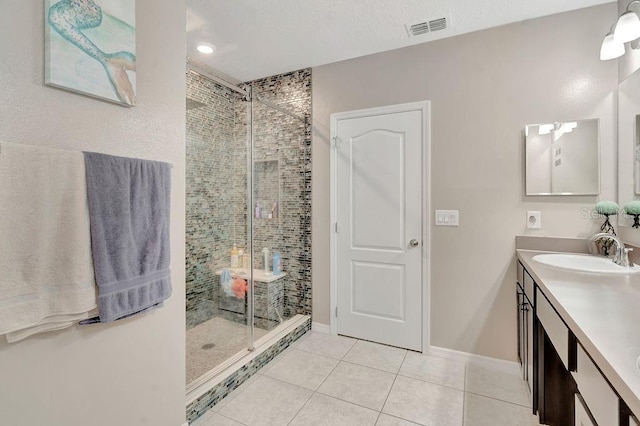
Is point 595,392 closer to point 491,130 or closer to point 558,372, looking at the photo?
point 558,372

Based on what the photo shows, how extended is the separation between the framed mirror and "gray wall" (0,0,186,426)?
230 cm

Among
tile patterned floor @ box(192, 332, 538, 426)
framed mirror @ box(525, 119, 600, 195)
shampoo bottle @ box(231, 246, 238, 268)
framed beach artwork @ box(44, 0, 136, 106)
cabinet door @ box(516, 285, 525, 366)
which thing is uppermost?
framed beach artwork @ box(44, 0, 136, 106)

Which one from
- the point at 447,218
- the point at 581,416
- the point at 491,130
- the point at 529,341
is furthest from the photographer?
the point at 447,218

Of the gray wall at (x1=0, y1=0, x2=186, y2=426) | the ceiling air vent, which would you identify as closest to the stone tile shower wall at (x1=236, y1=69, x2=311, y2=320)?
the ceiling air vent

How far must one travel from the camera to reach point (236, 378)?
2.03m

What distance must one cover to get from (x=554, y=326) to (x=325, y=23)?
2259 mm

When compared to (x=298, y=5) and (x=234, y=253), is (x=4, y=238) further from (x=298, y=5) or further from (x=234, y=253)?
(x=298, y=5)

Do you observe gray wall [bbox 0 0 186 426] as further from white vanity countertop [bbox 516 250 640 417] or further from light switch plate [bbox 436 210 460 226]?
light switch plate [bbox 436 210 460 226]

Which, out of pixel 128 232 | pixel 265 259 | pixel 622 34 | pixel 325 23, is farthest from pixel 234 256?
pixel 622 34

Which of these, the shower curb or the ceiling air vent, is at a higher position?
the ceiling air vent

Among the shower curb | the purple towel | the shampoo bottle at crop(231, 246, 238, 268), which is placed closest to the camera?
the purple towel

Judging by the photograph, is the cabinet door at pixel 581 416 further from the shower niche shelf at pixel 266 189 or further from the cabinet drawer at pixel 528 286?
the shower niche shelf at pixel 266 189

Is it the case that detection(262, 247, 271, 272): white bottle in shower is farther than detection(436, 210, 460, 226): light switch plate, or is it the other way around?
detection(262, 247, 271, 272): white bottle in shower

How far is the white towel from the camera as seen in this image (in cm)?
96
